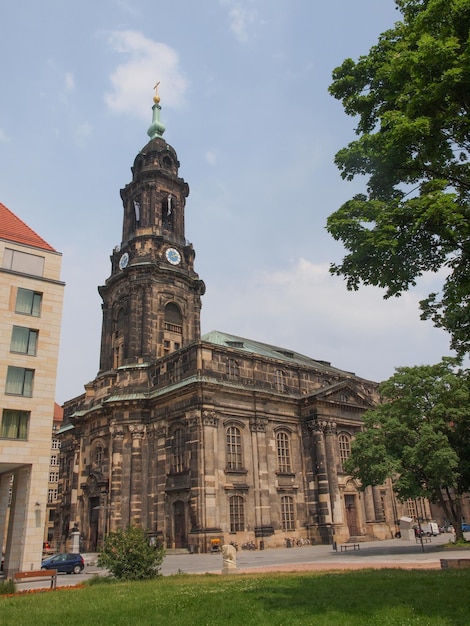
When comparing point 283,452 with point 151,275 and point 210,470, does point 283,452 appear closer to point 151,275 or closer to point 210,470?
point 210,470

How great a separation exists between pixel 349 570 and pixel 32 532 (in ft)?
56.0

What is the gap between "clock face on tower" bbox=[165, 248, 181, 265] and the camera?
5297 centimetres

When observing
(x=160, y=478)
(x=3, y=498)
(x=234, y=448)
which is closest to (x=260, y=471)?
(x=234, y=448)

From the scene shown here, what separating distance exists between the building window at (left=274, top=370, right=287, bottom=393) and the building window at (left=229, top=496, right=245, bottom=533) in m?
10.0

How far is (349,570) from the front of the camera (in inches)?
774

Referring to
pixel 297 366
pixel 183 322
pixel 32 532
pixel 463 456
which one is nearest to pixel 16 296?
pixel 32 532

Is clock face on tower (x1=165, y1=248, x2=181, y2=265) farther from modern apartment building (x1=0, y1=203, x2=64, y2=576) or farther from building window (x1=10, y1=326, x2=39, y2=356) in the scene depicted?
building window (x1=10, y1=326, x2=39, y2=356)

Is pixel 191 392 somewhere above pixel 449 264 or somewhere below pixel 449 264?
above

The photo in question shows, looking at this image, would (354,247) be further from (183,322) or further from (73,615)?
(183,322)

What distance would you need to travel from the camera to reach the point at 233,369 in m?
43.4

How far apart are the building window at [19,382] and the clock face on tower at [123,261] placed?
24091 mm

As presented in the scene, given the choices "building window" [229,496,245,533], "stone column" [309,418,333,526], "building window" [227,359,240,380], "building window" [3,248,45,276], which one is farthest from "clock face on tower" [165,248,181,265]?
"building window" [229,496,245,533]

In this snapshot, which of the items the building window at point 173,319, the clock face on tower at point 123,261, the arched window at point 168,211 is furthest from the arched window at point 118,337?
the arched window at point 168,211

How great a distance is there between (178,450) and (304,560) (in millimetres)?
16114
